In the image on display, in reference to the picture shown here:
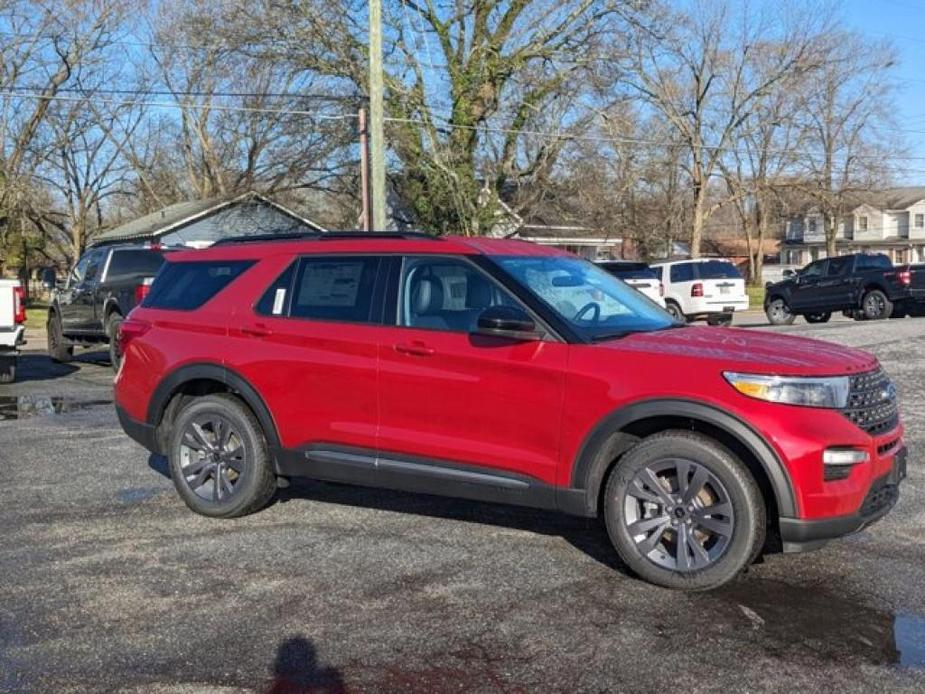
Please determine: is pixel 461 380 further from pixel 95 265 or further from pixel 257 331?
pixel 95 265

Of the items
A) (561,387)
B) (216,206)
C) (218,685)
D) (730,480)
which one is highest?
(216,206)

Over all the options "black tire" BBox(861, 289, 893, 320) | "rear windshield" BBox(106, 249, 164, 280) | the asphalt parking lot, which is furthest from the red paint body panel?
"black tire" BBox(861, 289, 893, 320)

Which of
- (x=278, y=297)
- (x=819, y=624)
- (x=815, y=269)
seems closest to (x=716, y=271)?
(x=815, y=269)

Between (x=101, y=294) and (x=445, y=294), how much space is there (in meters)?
11.8

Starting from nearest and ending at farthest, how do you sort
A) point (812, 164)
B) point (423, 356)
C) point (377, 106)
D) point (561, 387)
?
point (561, 387) < point (423, 356) < point (377, 106) < point (812, 164)

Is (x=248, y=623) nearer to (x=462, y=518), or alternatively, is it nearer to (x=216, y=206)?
(x=462, y=518)

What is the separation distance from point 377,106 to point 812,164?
3471 centimetres

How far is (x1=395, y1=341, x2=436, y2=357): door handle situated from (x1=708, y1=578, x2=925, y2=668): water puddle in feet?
6.50

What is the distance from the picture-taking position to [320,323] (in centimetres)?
587

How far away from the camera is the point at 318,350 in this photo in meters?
5.80

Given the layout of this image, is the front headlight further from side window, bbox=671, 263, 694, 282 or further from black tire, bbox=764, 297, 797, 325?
black tire, bbox=764, 297, 797, 325

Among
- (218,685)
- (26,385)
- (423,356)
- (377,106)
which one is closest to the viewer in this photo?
(218,685)

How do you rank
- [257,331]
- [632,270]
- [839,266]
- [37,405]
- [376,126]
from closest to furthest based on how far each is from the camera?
[257,331] < [37,405] < [376,126] < [632,270] < [839,266]

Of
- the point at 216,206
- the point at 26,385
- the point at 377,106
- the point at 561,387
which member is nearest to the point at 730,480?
the point at 561,387
